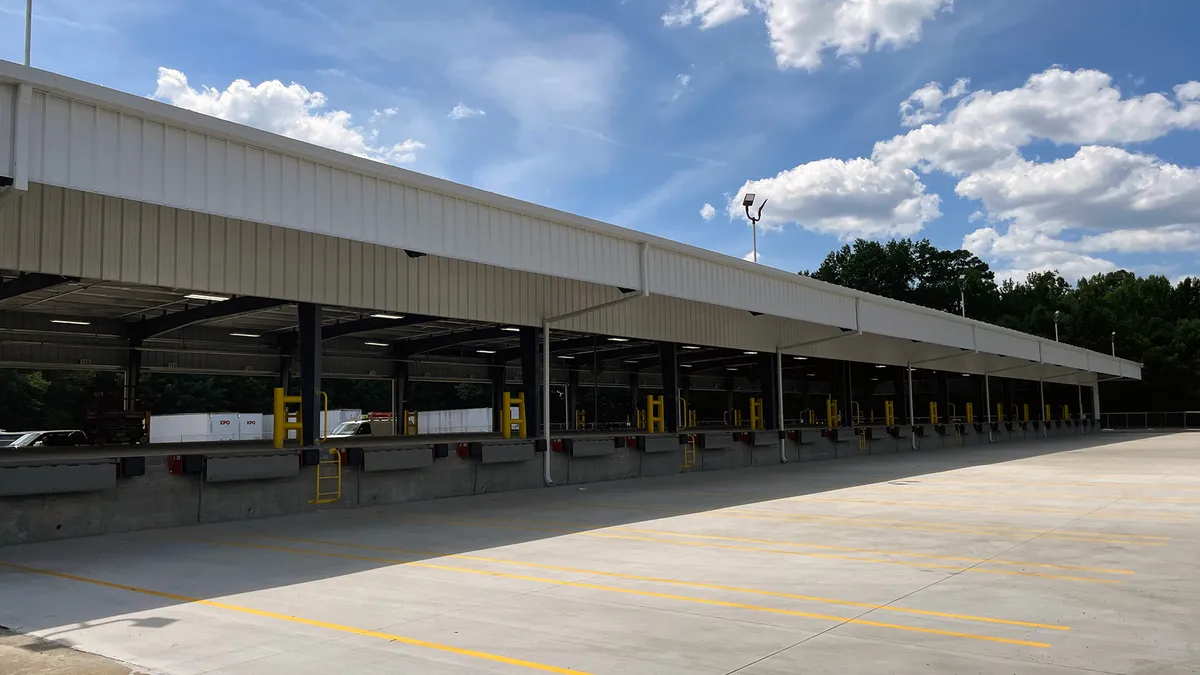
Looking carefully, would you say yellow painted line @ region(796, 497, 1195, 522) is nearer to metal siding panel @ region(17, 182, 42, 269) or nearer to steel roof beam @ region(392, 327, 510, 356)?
steel roof beam @ region(392, 327, 510, 356)

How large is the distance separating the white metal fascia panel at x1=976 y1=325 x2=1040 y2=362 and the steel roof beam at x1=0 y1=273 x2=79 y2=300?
3804cm

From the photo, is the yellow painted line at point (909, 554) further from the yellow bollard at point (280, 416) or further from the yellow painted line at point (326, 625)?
the yellow bollard at point (280, 416)

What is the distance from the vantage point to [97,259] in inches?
576

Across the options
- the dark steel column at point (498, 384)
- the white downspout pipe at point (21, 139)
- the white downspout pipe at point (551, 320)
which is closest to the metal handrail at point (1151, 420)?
the dark steel column at point (498, 384)

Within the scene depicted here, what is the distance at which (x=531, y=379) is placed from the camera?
76.1 feet

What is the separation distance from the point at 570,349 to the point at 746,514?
779 inches

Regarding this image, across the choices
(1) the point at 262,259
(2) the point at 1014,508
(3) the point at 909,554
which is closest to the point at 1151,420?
(2) the point at 1014,508

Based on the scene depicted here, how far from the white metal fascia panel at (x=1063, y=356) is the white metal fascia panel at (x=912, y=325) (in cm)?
1355

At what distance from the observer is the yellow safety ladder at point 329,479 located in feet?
58.3

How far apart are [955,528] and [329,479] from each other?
12.2 metres

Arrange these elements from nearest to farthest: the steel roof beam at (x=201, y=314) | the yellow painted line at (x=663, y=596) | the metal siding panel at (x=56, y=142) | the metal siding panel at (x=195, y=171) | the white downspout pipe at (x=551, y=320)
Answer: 1. the yellow painted line at (x=663, y=596)
2. the metal siding panel at (x=56, y=142)
3. the metal siding panel at (x=195, y=171)
4. the steel roof beam at (x=201, y=314)
5. the white downspout pipe at (x=551, y=320)

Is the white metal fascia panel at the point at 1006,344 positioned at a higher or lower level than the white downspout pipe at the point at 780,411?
higher

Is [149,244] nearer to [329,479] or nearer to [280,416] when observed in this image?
[280,416]

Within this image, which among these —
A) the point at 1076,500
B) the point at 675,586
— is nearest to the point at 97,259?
the point at 675,586
